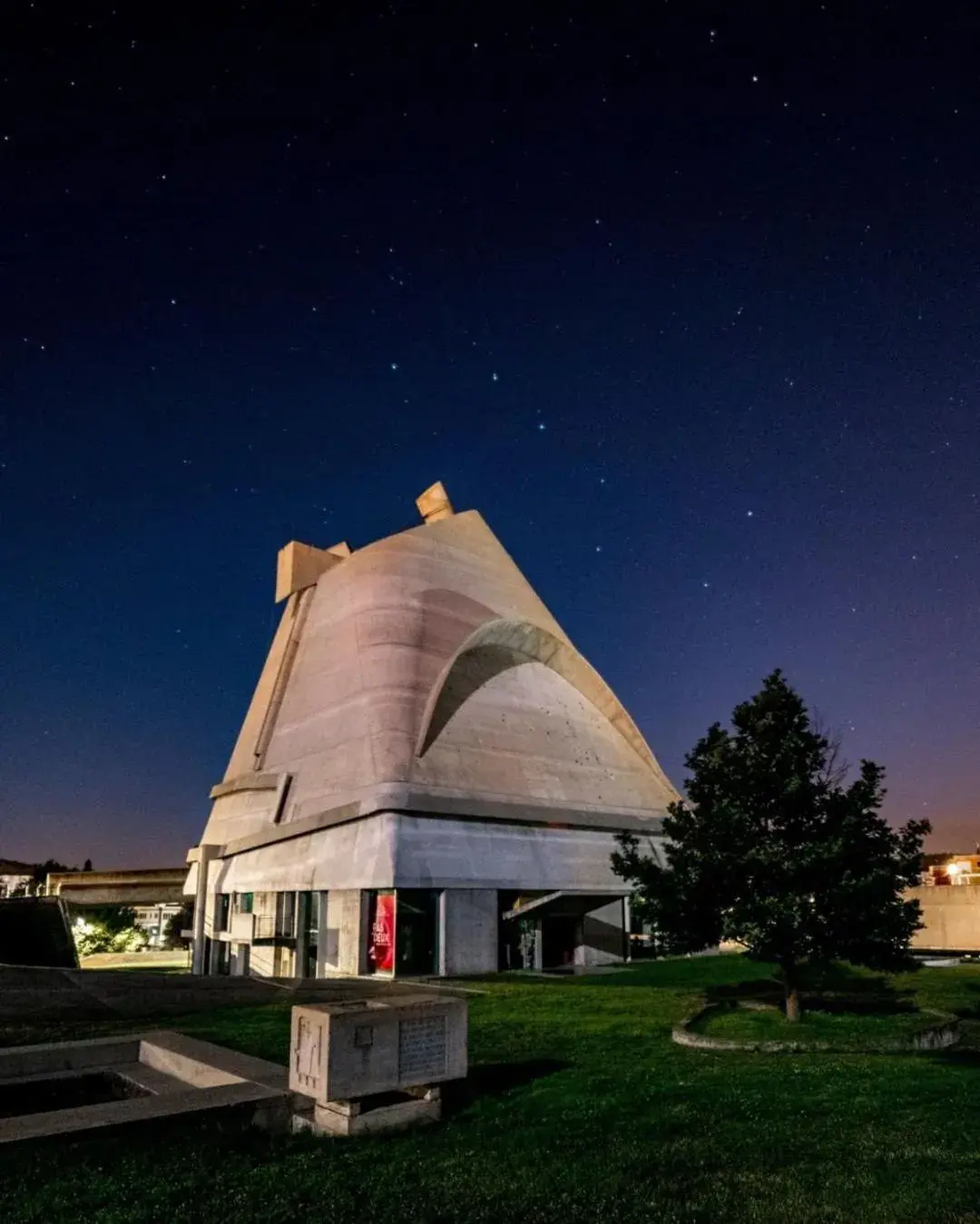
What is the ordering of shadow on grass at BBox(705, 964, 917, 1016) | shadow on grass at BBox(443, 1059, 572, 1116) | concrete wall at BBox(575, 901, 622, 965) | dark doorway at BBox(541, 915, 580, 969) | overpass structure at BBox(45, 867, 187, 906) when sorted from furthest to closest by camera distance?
overpass structure at BBox(45, 867, 187, 906), dark doorway at BBox(541, 915, 580, 969), concrete wall at BBox(575, 901, 622, 965), shadow on grass at BBox(705, 964, 917, 1016), shadow on grass at BBox(443, 1059, 572, 1116)

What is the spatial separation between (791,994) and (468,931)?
17034 millimetres

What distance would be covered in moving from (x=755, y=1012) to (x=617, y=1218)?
12.8m

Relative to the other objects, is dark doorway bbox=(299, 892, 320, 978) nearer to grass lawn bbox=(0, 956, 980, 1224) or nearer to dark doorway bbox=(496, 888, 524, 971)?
dark doorway bbox=(496, 888, 524, 971)

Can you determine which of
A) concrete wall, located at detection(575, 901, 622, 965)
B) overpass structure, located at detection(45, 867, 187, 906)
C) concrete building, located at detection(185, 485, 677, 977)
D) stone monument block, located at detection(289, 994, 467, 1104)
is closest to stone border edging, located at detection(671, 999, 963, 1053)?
stone monument block, located at detection(289, 994, 467, 1104)

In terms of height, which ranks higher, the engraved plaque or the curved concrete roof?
the curved concrete roof

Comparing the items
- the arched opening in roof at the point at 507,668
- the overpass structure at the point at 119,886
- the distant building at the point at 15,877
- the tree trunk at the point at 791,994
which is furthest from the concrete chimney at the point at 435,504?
the distant building at the point at 15,877

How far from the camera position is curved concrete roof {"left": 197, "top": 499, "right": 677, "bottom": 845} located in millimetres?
35500

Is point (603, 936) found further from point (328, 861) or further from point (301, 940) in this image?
point (301, 940)

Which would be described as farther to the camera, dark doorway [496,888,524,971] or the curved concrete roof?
the curved concrete roof

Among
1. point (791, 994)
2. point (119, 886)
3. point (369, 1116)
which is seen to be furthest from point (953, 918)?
point (119, 886)

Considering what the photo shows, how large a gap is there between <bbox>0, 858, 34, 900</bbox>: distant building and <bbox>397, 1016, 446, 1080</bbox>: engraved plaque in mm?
80247

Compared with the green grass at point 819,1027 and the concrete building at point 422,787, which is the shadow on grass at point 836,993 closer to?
the green grass at point 819,1027

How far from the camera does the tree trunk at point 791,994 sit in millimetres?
16516

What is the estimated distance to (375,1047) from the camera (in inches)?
357
